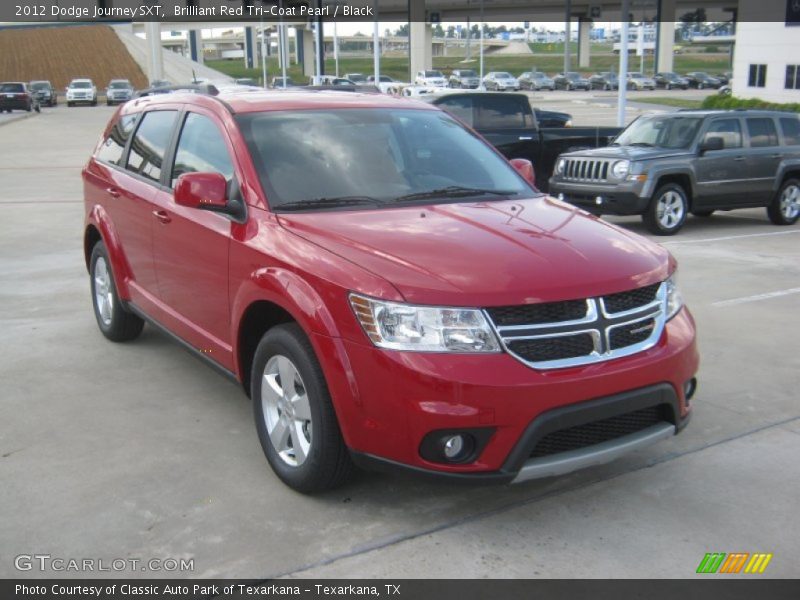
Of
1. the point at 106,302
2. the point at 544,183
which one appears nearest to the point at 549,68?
the point at 544,183

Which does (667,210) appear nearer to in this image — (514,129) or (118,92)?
(514,129)

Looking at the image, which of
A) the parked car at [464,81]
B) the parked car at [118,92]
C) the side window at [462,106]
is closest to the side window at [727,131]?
the side window at [462,106]

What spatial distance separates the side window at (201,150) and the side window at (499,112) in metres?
9.65

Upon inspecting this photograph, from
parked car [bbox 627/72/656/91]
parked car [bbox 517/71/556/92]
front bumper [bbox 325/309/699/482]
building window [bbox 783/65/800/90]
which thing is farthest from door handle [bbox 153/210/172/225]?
parked car [bbox 517/71/556/92]

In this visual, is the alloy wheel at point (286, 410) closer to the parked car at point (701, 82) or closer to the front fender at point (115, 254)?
the front fender at point (115, 254)

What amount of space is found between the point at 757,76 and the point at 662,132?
41.2 meters

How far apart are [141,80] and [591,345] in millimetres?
78241

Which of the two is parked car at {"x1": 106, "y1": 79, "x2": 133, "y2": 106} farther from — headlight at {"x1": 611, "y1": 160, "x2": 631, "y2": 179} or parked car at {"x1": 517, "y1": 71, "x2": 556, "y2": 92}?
headlight at {"x1": 611, "y1": 160, "x2": 631, "y2": 179}

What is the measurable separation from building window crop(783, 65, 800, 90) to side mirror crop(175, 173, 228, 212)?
48.7 meters

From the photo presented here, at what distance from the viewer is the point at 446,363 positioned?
345 centimetres

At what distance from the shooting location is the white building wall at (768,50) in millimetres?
46812

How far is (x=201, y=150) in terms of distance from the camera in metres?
5.08

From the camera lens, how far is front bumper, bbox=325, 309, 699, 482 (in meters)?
3.43
